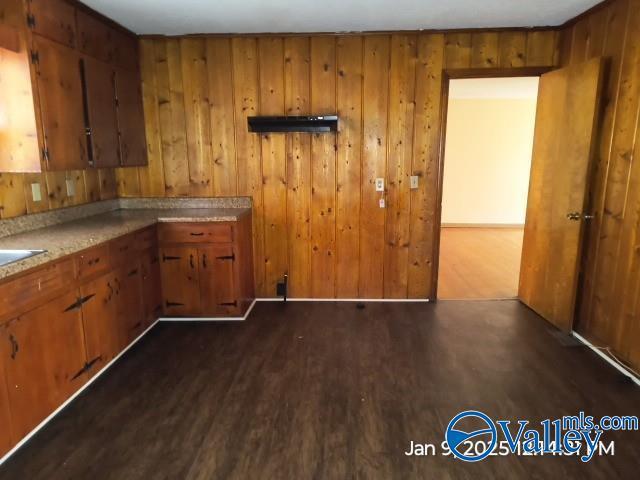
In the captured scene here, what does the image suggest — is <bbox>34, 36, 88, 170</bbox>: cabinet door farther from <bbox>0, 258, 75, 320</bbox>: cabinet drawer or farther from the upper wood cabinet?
<bbox>0, 258, 75, 320</bbox>: cabinet drawer

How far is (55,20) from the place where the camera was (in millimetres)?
2674

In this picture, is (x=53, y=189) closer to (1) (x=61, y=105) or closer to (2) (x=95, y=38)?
(1) (x=61, y=105)

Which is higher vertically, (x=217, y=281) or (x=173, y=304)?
(x=217, y=281)

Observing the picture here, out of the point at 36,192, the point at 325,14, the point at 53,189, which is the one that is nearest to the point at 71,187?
the point at 53,189

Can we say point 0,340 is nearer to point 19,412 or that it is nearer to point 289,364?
point 19,412

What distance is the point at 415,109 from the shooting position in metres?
3.79

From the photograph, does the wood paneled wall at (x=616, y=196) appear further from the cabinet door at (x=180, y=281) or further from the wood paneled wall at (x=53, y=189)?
the wood paneled wall at (x=53, y=189)

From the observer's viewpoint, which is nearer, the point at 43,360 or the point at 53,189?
the point at 43,360

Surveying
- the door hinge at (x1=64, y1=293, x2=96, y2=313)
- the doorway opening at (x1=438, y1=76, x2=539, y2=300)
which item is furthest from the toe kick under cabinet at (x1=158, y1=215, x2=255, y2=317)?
the doorway opening at (x1=438, y1=76, x2=539, y2=300)

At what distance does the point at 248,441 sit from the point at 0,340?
1254 millimetres

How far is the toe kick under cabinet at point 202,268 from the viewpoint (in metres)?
3.45

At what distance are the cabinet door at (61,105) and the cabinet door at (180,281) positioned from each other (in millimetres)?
960

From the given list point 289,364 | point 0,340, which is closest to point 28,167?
point 0,340

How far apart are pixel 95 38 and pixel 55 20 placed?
465mm
